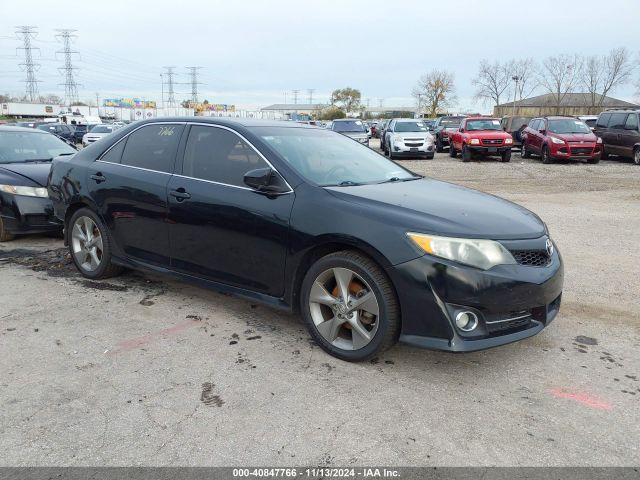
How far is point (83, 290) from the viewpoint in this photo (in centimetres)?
517

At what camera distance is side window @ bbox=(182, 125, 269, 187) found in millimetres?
4242

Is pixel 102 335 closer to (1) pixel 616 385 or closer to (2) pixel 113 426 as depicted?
(2) pixel 113 426

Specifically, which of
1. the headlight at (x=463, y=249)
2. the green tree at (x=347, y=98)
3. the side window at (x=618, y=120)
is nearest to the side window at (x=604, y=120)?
the side window at (x=618, y=120)

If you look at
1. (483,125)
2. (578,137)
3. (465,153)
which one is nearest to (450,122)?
(483,125)

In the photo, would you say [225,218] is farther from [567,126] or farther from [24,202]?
[567,126]

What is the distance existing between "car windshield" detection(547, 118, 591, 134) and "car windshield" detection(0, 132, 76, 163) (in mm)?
16356

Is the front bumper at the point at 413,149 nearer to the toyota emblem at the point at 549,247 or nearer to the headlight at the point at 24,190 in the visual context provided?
the headlight at the point at 24,190

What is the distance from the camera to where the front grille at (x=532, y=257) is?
3463 millimetres

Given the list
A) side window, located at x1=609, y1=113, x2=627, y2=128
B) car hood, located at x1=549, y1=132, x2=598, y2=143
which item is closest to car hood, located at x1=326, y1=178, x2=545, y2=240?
car hood, located at x1=549, y1=132, x2=598, y2=143

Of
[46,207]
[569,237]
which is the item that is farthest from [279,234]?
[569,237]

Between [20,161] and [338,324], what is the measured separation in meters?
6.05

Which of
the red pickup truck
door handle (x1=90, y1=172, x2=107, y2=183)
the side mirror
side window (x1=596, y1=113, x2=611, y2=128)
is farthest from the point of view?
the red pickup truck

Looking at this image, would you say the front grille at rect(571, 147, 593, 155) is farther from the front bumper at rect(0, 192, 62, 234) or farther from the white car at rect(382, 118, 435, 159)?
the front bumper at rect(0, 192, 62, 234)

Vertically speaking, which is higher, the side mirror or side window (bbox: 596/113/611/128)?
side window (bbox: 596/113/611/128)
